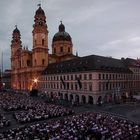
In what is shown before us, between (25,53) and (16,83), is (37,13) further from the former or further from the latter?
(16,83)

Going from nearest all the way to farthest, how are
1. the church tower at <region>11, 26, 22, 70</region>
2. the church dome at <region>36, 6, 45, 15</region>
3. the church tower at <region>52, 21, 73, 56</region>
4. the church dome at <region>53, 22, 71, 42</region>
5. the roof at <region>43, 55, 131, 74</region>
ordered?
the roof at <region>43, 55, 131, 74</region>
the church dome at <region>36, 6, 45, 15</region>
the church tower at <region>52, 21, 73, 56</region>
the church dome at <region>53, 22, 71, 42</region>
the church tower at <region>11, 26, 22, 70</region>

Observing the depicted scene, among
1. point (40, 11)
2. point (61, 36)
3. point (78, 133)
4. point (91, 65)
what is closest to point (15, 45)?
point (61, 36)

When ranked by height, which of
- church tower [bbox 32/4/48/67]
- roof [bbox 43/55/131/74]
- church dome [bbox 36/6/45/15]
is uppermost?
church dome [bbox 36/6/45/15]

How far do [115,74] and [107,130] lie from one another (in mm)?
48694

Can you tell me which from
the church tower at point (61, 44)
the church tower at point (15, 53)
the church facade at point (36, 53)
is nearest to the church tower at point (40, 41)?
the church facade at point (36, 53)

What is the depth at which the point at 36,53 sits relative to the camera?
106625mm

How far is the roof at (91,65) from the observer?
7407 cm

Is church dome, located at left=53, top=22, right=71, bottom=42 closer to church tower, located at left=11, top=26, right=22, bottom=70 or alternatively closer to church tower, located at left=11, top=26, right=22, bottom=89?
church tower, located at left=11, top=26, right=22, bottom=89

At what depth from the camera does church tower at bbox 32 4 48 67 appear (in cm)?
10644

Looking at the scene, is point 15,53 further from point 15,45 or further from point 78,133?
point 78,133

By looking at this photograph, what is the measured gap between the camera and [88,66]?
7462 centimetres

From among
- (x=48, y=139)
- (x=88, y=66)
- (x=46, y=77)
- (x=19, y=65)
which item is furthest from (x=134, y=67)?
(x=48, y=139)

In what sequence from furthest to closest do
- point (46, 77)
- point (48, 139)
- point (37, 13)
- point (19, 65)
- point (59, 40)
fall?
point (19, 65) < point (59, 40) < point (37, 13) < point (46, 77) < point (48, 139)

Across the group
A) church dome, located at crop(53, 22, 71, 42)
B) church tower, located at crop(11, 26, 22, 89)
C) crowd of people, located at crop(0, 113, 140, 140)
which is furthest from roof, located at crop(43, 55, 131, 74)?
church tower, located at crop(11, 26, 22, 89)
